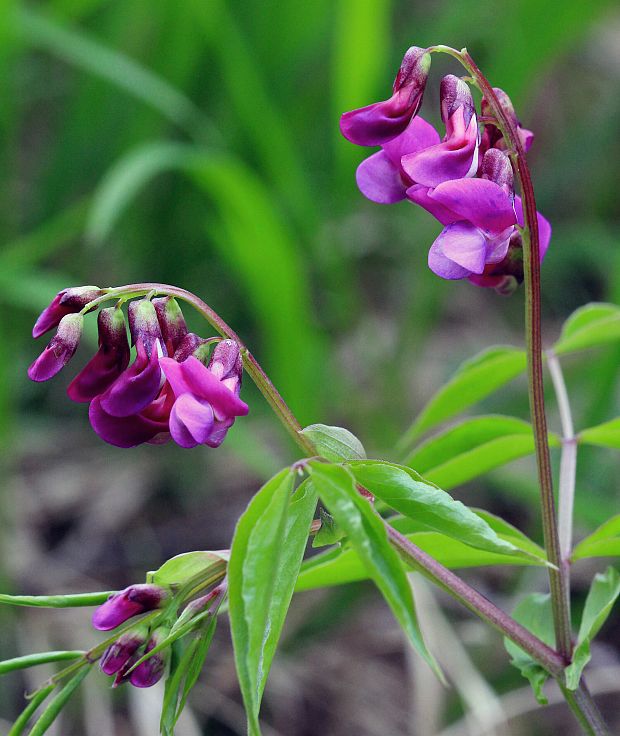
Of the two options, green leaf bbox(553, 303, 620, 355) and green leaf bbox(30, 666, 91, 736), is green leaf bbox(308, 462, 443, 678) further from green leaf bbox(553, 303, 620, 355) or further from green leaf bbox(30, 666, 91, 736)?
green leaf bbox(553, 303, 620, 355)

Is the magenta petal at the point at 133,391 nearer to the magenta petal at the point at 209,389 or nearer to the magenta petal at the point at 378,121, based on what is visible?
the magenta petal at the point at 209,389

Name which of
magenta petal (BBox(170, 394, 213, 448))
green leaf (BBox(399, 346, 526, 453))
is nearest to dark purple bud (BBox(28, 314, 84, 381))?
magenta petal (BBox(170, 394, 213, 448))

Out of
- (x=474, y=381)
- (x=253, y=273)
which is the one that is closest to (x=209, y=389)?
(x=474, y=381)

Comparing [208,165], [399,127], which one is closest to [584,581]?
[208,165]

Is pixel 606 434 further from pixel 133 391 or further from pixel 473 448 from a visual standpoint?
pixel 133 391

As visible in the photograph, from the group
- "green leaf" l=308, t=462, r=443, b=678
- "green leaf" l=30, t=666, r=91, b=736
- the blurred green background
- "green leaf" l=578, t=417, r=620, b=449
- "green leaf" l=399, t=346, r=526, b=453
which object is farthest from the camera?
the blurred green background

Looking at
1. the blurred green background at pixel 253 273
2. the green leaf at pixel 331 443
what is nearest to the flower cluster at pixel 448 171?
the green leaf at pixel 331 443

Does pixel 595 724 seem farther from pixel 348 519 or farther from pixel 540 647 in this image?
pixel 348 519
